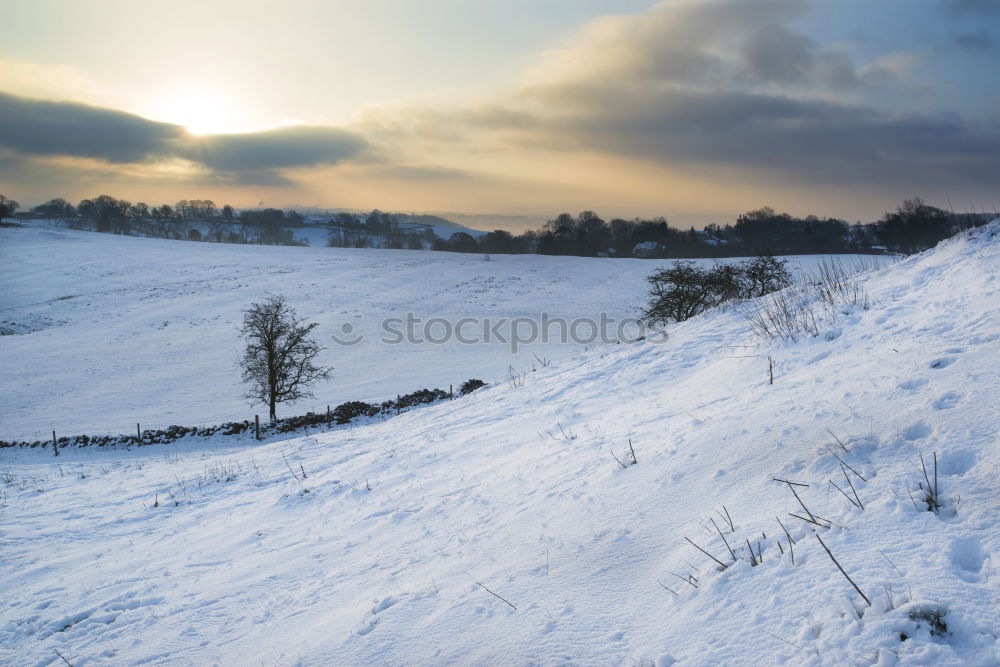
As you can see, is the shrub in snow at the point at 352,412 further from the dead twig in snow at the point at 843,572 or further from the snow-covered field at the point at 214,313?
the dead twig in snow at the point at 843,572

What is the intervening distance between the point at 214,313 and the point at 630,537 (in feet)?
157

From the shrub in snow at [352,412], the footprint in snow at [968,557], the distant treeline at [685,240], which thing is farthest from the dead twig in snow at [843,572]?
the distant treeline at [685,240]

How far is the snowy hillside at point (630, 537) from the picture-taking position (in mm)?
3043

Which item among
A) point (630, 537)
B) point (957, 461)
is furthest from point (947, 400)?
point (630, 537)

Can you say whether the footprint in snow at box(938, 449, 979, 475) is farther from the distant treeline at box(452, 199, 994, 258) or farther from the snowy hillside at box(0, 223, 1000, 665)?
the distant treeline at box(452, 199, 994, 258)

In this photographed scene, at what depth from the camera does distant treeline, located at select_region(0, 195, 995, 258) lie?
8012cm

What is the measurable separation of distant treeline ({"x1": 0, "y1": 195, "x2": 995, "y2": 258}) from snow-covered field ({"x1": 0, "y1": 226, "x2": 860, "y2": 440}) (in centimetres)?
1798

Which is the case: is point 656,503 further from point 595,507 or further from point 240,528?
point 240,528

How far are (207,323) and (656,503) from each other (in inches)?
1801

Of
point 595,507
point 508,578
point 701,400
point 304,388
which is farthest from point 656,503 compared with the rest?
point 304,388

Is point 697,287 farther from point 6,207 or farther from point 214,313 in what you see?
point 6,207

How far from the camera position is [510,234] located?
91.8 meters

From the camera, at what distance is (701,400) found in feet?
22.6

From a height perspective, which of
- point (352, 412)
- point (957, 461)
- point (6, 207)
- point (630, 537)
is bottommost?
point (352, 412)
